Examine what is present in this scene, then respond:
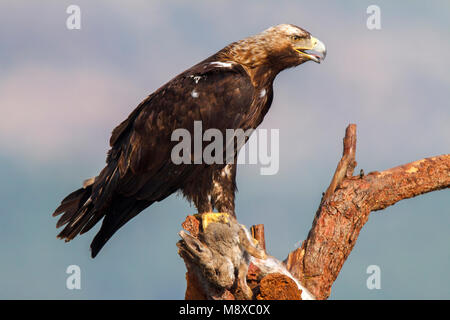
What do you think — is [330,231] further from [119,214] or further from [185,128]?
[119,214]

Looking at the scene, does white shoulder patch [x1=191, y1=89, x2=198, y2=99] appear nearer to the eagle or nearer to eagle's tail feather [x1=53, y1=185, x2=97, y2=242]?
the eagle

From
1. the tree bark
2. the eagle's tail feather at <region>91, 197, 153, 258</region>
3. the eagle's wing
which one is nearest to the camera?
the tree bark

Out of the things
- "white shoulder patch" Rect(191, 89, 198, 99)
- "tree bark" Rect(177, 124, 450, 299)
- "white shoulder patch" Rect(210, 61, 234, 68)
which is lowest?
"tree bark" Rect(177, 124, 450, 299)

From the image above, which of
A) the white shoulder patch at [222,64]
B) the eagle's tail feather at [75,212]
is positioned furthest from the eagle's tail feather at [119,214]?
the white shoulder patch at [222,64]

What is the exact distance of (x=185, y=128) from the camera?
7.84 meters

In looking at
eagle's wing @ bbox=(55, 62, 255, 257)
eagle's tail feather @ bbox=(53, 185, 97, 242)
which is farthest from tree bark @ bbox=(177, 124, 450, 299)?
eagle's tail feather @ bbox=(53, 185, 97, 242)

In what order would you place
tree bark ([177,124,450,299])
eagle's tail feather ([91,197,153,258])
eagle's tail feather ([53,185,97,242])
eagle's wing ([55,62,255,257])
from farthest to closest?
1. eagle's tail feather ([53,185,97,242])
2. eagle's tail feather ([91,197,153,258])
3. eagle's wing ([55,62,255,257])
4. tree bark ([177,124,450,299])

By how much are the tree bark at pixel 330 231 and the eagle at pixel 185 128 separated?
596mm

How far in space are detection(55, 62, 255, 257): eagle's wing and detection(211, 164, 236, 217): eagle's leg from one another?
50 centimetres

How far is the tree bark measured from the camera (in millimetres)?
7195

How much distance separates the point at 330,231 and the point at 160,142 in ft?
8.21

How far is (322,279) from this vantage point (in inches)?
305
